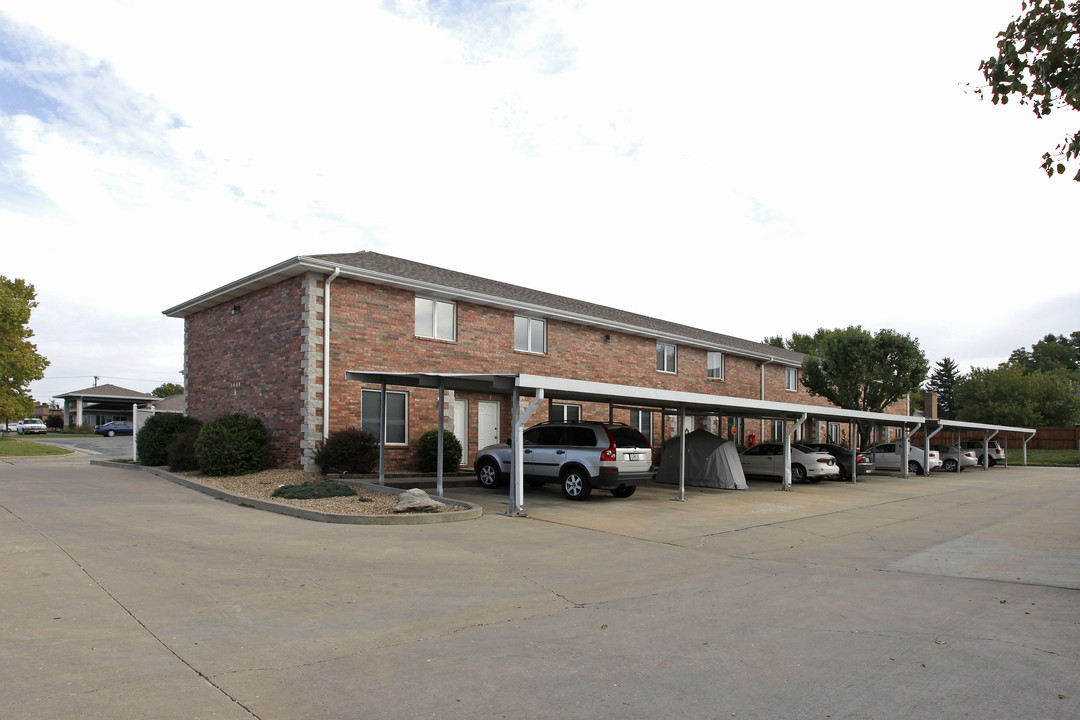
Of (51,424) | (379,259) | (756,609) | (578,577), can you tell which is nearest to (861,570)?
(756,609)

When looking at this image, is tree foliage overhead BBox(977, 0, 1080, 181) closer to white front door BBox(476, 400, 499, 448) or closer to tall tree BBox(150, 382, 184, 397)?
white front door BBox(476, 400, 499, 448)

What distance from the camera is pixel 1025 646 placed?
18.4ft

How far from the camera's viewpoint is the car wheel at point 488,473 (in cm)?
1719

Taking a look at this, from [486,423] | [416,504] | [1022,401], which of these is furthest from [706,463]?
[1022,401]

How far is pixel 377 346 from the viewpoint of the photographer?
61.0 ft

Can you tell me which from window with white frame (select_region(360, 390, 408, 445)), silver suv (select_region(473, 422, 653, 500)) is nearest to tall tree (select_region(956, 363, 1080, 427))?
silver suv (select_region(473, 422, 653, 500))

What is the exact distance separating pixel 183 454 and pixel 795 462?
60.9ft

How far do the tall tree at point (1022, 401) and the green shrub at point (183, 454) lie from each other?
50.3m

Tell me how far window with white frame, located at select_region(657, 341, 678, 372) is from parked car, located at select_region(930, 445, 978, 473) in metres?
13.2

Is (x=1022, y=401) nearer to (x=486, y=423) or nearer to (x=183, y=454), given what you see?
(x=486, y=423)

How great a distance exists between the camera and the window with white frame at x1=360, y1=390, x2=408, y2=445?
18.5m

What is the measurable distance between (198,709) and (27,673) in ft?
4.53

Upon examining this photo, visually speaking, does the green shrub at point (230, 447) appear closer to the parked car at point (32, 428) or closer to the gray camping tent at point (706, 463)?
the gray camping tent at point (706, 463)

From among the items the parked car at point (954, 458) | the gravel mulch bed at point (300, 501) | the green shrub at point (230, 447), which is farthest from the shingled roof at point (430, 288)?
the parked car at point (954, 458)
